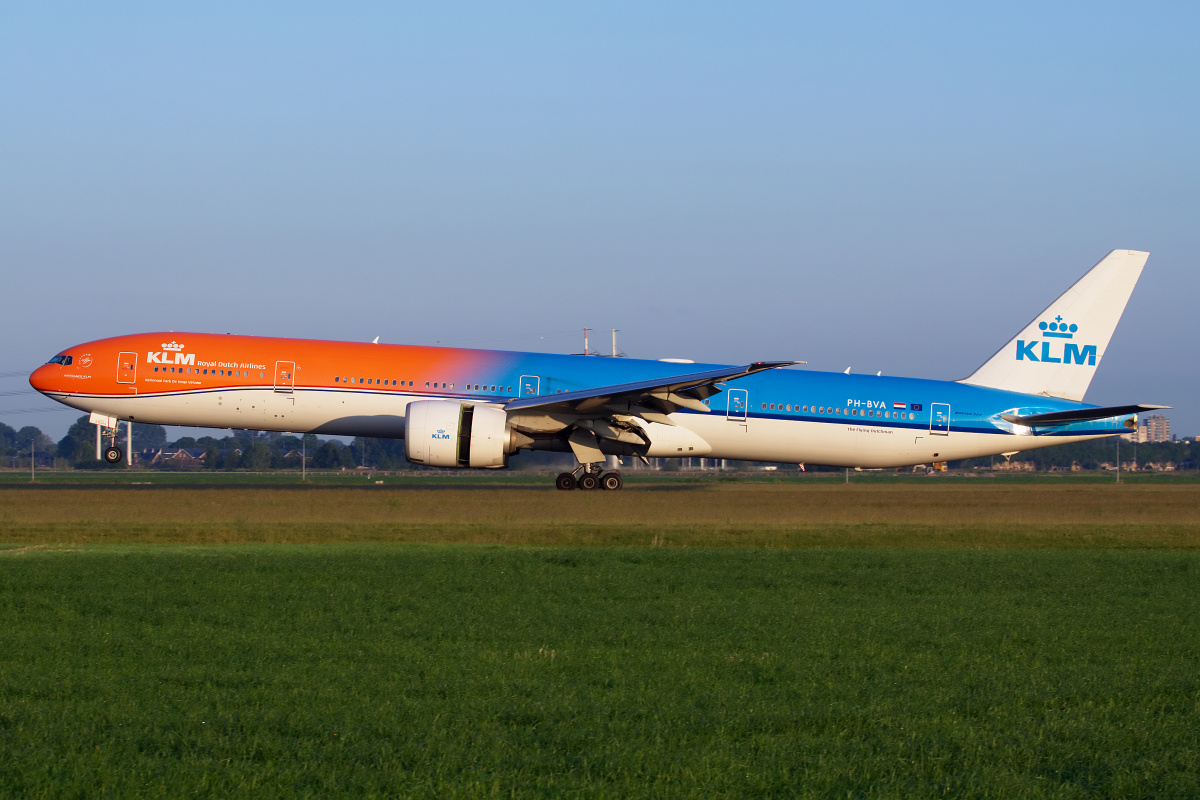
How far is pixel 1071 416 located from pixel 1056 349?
7.26ft

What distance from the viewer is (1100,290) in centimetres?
2773

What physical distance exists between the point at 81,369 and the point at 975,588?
21580 mm

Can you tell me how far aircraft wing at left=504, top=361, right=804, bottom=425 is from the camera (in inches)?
915

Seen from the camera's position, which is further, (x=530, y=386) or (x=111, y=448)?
(x=530, y=386)

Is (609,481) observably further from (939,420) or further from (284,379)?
(939,420)

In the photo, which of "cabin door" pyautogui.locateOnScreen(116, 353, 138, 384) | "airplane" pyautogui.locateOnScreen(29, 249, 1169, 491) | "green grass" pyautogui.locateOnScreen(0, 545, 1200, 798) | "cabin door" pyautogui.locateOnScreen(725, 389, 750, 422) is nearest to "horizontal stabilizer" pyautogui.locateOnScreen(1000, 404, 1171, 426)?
"airplane" pyautogui.locateOnScreen(29, 249, 1169, 491)

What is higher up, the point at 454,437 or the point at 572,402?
the point at 572,402

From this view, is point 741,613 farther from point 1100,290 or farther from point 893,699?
point 1100,290

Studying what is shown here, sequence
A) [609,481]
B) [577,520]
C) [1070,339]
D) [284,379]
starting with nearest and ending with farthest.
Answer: [577,520] → [284,379] → [609,481] → [1070,339]

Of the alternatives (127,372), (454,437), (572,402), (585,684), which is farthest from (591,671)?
(127,372)

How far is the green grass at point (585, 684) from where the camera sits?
4945mm

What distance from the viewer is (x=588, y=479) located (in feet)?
84.4

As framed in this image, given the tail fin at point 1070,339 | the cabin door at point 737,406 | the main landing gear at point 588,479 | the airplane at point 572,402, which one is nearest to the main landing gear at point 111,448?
the airplane at point 572,402

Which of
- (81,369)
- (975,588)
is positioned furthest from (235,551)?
(81,369)
